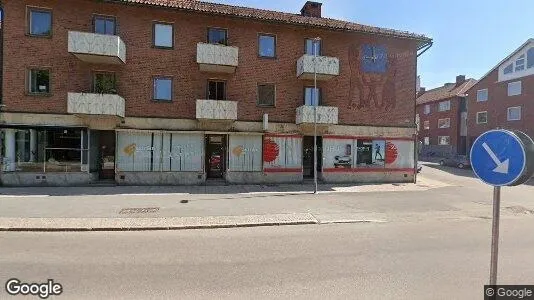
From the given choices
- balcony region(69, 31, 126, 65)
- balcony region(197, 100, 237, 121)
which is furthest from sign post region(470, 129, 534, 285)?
balcony region(69, 31, 126, 65)

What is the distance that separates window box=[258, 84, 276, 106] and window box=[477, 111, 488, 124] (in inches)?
1227

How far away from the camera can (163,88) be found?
18.5m

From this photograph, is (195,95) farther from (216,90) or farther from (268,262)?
(268,262)

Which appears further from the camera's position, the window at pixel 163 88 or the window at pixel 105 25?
the window at pixel 163 88

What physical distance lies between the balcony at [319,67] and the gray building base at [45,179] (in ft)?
45.0

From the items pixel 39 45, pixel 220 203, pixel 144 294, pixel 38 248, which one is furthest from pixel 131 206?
pixel 39 45

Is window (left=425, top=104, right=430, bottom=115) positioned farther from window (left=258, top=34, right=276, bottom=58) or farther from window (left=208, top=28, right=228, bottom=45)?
window (left=208, top=28, right=228, bottom=45)

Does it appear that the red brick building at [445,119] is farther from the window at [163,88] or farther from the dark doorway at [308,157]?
the window at [163,88]

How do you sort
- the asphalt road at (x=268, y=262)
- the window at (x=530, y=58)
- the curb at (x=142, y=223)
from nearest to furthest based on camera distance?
the asphalt road at (x=268, y=262), the curb at (x=142, y=223), the window at (x=530, y=58)

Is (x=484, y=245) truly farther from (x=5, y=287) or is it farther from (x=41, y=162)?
(x=41, y=162)

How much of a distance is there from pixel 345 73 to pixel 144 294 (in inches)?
755

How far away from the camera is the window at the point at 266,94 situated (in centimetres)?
1989

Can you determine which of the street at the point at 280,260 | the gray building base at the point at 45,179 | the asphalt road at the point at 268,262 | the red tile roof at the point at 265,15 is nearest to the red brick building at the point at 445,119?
the red tile roof at the point at 265,15

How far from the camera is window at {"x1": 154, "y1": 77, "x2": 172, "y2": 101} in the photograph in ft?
60.5
